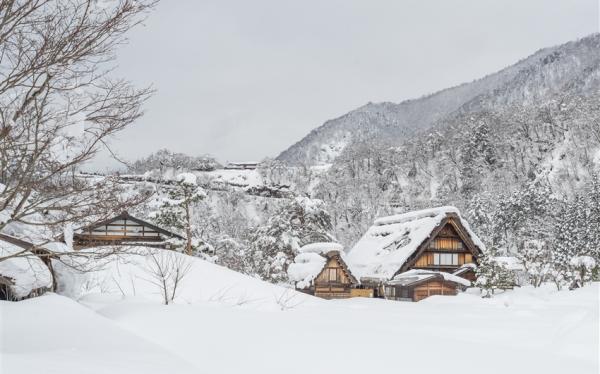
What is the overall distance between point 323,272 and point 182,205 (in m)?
10.8

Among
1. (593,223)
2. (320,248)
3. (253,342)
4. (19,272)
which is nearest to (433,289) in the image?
(320,248)

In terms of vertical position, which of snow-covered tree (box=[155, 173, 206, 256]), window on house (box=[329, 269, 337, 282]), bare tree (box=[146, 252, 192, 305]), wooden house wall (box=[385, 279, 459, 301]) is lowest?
wooden house wall (box=[385, 279, 459, 301])

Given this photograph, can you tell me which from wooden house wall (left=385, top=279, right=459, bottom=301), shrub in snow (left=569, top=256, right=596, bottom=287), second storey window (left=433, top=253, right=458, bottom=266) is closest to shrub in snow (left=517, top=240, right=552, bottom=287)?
shrub in snow (left=569, top=256, right=596, bottom=287)

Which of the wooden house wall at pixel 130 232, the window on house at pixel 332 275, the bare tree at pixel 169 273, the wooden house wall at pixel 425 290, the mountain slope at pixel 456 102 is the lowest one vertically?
the wooden house wall at pixel 425 290

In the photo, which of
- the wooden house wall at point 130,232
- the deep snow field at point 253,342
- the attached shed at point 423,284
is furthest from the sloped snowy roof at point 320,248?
the deep snow field at point 253,342

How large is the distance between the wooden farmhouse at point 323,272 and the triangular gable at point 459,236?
11.5ft

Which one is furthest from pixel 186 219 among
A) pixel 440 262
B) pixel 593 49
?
pixel 593 49

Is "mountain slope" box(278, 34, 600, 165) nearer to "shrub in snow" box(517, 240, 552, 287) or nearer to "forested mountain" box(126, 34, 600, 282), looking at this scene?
"forested mountain" box(126, 34, 600, 282)

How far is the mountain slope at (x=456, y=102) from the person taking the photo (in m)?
124

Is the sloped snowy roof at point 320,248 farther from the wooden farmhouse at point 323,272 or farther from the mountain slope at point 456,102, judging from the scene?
the mountain slope at point 456,102

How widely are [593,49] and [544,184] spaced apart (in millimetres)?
98616

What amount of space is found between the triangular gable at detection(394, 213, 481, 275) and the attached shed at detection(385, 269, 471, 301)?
0.77 m

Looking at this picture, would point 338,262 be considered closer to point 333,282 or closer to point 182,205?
point 333,282

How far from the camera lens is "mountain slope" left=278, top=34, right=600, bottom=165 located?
406 ft
